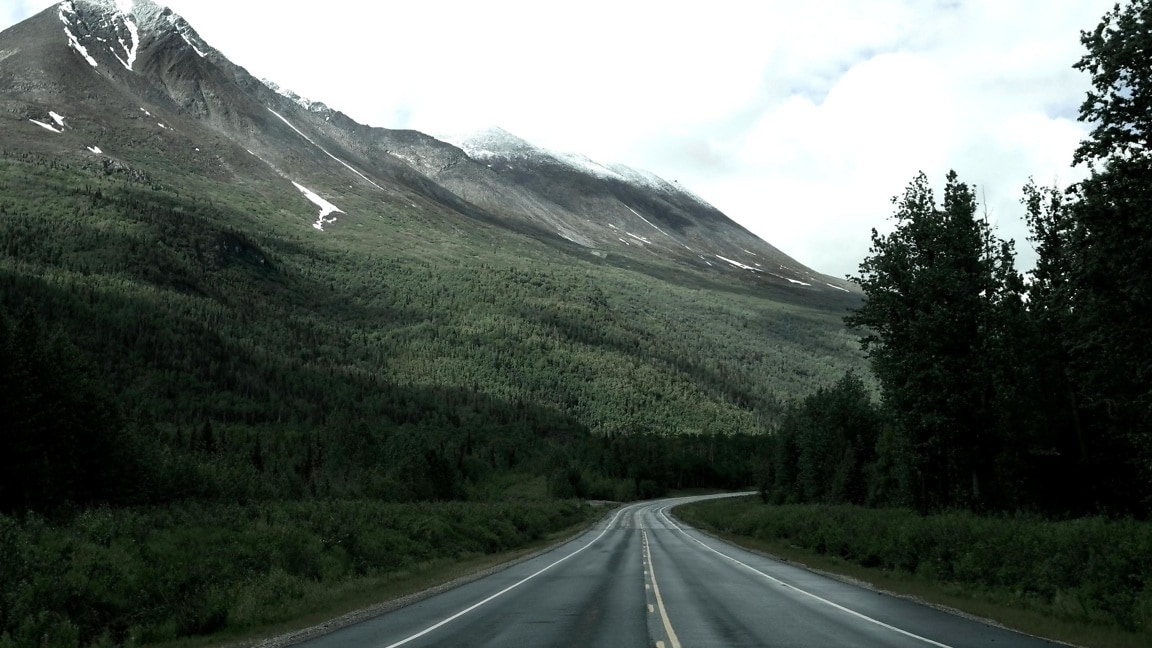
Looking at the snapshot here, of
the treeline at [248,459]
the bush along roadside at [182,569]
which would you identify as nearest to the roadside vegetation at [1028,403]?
the bush along roadside at [182,569]

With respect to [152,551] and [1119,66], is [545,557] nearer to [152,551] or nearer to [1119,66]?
[152,551]

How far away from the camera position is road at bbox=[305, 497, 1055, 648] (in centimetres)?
1565

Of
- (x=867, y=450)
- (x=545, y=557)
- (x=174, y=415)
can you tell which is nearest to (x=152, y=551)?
(x=545, y=557)

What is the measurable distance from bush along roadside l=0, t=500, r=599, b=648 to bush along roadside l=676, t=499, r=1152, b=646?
61.3 feet

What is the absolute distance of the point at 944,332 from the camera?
33.4 meters

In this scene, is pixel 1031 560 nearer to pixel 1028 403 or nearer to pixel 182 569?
pixel 1028 403

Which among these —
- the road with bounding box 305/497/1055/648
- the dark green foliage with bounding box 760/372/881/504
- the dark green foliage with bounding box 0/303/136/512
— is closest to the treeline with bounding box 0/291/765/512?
the dark green foliage with bounding box 0/303/136/512

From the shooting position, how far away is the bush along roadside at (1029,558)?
18406 millimetres

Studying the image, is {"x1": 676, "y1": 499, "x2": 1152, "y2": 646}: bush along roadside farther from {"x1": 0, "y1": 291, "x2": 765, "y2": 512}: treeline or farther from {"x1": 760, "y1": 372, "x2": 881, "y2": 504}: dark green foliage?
{"x1": 0, "y1": 291, "x2": 765, "y2": 512}: treeline

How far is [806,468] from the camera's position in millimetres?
77188

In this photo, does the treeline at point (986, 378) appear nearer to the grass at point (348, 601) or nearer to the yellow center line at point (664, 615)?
the yellow center line at point (664, 615)

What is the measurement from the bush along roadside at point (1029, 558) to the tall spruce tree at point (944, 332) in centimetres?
380

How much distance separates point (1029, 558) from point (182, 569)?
23516mm

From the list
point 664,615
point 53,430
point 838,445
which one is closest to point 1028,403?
→ point 664,615
